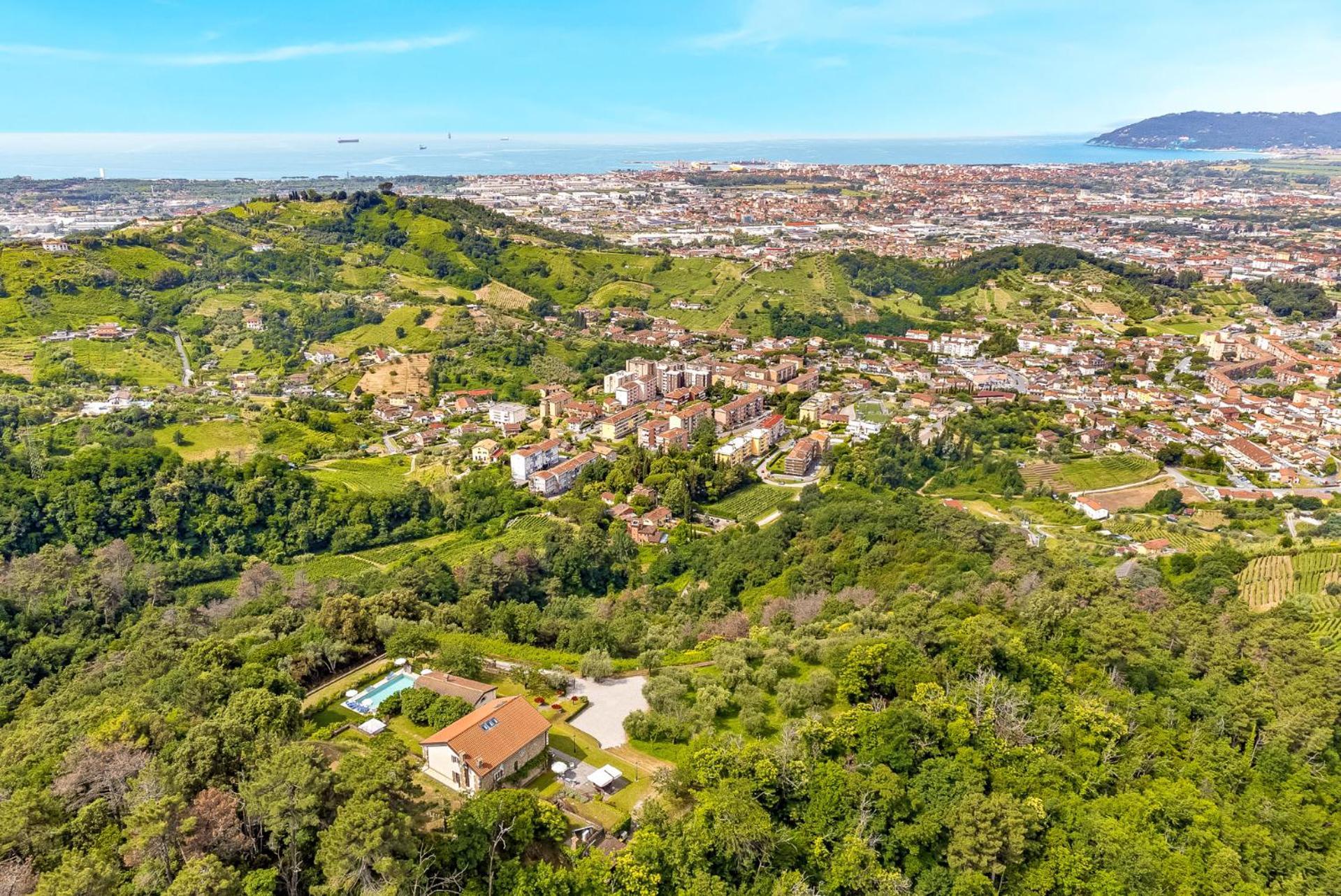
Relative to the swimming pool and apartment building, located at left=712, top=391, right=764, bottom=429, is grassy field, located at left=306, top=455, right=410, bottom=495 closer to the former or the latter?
apartment building, located at left=712, top=391, right=764, bottom=429

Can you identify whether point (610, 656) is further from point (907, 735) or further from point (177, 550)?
point (177, 550)

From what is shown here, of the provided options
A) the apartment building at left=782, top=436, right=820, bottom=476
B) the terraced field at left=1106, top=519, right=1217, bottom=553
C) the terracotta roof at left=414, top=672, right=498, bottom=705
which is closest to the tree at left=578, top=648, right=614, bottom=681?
the terracotta roof at left=414, top=672, right=498, bottom=705

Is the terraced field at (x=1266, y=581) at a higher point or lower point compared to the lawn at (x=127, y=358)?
lower

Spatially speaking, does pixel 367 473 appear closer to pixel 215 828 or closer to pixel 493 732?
pixel 493 732

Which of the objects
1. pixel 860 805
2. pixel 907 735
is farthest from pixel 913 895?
pixel 907 735

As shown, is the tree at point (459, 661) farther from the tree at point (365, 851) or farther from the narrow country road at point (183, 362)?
the narrow country road at point (183, 362)

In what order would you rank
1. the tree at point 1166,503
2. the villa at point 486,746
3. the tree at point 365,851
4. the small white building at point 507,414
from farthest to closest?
the small white building at point 507,414, the tree at point 1166,503, the villa at point 486,746, the tree at point 365,851

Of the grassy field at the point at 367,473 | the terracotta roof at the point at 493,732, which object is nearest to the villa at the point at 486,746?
the terracotta roof at the point at 493,732

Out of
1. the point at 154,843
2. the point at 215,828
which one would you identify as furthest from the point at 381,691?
the point at 154,843
